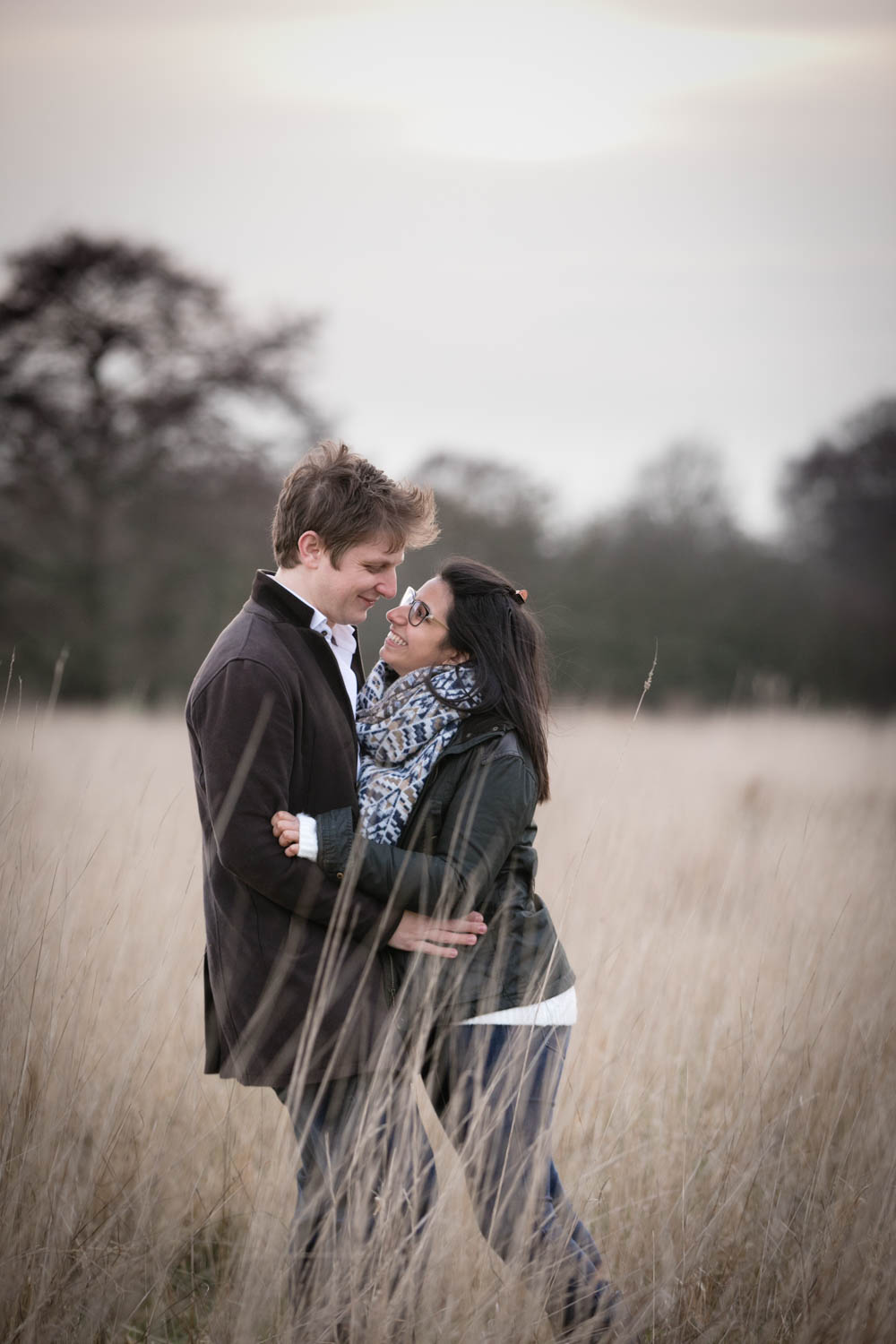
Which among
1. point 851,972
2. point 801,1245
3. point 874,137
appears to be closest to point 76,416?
point 874,137

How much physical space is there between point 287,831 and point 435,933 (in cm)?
36

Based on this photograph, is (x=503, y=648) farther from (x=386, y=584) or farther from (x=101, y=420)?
(x=101, y=420)

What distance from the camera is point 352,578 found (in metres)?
2.24

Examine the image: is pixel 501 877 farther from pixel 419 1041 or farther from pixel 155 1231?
pixel 155 1231

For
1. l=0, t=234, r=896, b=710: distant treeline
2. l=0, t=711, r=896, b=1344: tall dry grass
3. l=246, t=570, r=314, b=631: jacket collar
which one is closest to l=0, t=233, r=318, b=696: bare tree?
l=0, t=234, r=896, b=710: distant treeline

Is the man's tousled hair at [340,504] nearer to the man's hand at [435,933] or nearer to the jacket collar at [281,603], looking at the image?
the jacket collar at [281,603]

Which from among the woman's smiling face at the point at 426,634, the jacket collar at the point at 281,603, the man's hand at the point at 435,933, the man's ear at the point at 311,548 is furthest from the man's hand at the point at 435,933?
the man's ear at the point at 311,548

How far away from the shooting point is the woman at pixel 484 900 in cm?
203

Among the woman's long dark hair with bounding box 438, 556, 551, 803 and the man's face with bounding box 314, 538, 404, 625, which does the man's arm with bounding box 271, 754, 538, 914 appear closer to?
the woman's long dark hair with bounding box 438, 556, 551, 803

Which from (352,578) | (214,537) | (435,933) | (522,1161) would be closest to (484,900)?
(435,933)

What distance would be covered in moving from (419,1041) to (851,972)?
2.09 m

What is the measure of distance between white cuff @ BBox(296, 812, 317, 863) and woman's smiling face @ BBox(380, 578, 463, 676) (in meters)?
0.44

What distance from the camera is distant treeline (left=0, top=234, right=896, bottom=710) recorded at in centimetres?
1223

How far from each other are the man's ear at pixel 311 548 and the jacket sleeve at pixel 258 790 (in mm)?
314
